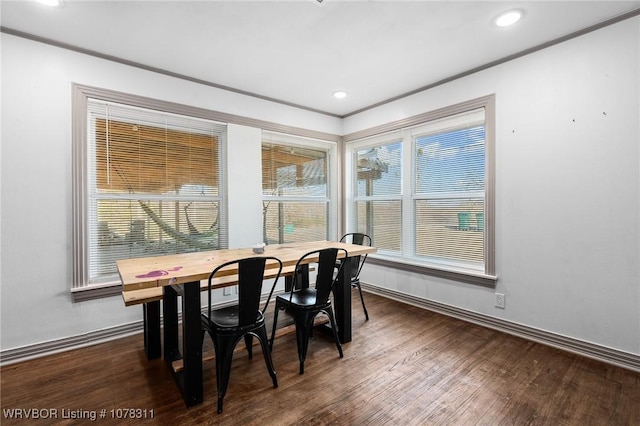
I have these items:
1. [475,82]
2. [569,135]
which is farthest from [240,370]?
[475,82]

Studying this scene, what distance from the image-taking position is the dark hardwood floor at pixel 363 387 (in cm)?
172

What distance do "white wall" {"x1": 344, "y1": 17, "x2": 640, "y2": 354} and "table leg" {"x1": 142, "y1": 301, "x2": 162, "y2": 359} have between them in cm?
297

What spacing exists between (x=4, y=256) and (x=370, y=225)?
3.78 metres

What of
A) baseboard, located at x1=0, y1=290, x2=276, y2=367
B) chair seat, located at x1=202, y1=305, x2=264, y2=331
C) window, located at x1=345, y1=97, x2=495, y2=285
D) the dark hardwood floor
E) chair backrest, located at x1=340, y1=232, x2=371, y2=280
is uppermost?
window, located at x1=345, y1=97, x2=495, y2=285

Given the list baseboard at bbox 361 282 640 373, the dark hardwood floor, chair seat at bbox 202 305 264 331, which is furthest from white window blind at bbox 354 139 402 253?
chair seat at bbox 202 305 264 331

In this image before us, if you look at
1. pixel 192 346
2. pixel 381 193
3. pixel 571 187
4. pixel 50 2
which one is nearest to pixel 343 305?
pixel 192 346

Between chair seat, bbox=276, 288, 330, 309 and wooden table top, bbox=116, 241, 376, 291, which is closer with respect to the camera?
wooden table top, bbox=116, 241, 376, 291

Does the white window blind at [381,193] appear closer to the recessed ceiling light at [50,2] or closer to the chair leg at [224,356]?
the chair leg at [224,356]

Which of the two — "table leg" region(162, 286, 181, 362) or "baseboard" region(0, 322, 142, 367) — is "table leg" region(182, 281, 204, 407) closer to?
"table leg" region(162, 286, 181, 362)

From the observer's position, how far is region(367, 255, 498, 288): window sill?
295 centimetres

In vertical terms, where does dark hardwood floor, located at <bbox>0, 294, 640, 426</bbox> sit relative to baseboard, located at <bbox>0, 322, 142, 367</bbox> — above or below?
below

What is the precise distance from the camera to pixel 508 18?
2209 millimetres

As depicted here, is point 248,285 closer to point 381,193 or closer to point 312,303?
point 312,303

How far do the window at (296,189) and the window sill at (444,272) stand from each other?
3.26 feet
